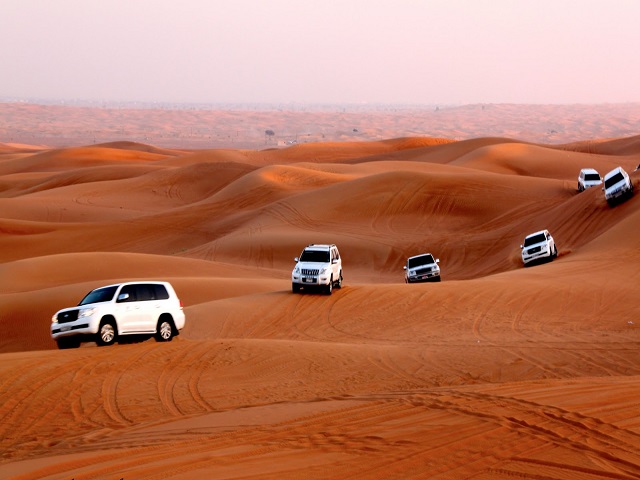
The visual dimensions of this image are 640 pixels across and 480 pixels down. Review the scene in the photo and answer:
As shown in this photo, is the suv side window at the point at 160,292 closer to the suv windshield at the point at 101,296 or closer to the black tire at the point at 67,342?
the suv windshield at the point at 101,296

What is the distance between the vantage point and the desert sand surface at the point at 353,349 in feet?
31.7

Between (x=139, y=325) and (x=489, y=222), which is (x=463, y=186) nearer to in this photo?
(x=489, y=222)

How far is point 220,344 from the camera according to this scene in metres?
18.2

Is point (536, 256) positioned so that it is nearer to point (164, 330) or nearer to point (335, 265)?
point (335, 265)

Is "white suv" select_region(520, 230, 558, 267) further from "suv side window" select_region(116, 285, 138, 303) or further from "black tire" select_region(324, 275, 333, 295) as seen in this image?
"suv side window" select_region(116, 285, 138, 303)

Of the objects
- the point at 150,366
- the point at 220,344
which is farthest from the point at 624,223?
the point at 150,366

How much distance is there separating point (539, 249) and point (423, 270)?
479cm

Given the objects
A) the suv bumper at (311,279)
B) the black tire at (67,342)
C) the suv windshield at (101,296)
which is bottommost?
the black tire at (67,342)

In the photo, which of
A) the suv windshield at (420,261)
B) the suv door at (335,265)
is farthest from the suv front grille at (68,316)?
the suv windshield at (420,261)

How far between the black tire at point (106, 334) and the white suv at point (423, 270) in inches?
641

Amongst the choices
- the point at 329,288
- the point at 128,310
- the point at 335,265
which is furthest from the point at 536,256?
the point at 128,310

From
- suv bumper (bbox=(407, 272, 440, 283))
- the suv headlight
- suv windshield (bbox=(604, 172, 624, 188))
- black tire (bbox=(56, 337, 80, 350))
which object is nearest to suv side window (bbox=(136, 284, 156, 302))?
the suv headlight

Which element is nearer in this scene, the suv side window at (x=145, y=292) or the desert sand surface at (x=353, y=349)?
the desert sand surface at (x=353, y=349)

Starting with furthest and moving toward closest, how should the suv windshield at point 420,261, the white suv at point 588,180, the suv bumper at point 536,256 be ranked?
1. the white suv at point 588,180
2. the suv bumper at point 536,256
3. the suv windshield at point 420,261
